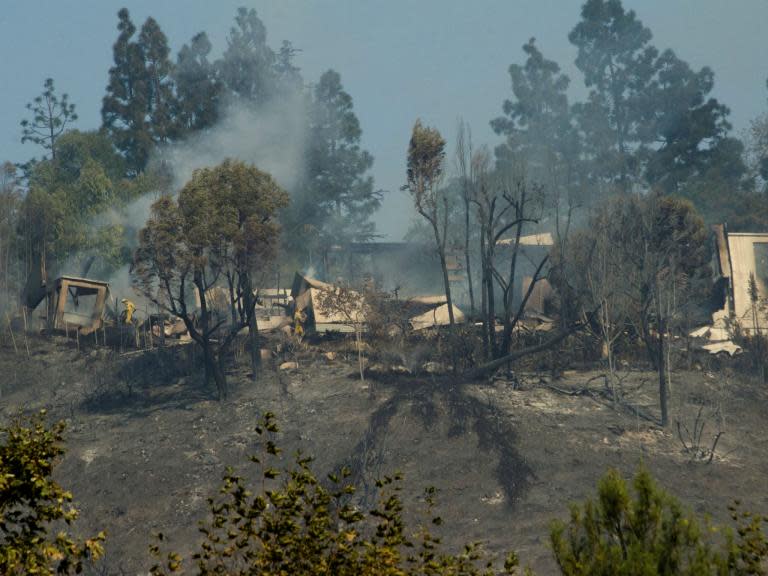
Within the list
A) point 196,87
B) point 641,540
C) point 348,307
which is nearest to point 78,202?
point 196,87

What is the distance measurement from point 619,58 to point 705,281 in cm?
2429

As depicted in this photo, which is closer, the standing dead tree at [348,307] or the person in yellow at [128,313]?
the standing dead tree at [348,307]

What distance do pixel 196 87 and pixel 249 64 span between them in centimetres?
411

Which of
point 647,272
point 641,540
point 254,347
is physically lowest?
point 641,540

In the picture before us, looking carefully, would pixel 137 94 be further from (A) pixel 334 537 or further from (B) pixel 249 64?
(A) pixel 334 537

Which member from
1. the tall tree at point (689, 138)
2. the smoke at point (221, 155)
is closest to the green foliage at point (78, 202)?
the smoke at point (221, 155)

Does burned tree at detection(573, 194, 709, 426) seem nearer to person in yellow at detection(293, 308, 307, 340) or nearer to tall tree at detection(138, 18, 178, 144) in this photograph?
person in yellow at detection(293, 308, 307, 340)

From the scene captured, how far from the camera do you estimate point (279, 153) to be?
46625 mm

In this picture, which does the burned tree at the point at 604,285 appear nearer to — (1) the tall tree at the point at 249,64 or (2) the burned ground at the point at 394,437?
(2) the burned ground at the point at 394,437

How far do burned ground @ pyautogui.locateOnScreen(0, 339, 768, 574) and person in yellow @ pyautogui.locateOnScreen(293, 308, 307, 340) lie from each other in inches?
32.6

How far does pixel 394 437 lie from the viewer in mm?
21719

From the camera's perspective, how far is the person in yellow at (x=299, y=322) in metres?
27.9

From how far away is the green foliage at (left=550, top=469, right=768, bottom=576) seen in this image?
6.76 meters

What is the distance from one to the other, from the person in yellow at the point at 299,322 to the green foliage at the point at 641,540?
20640 mm
